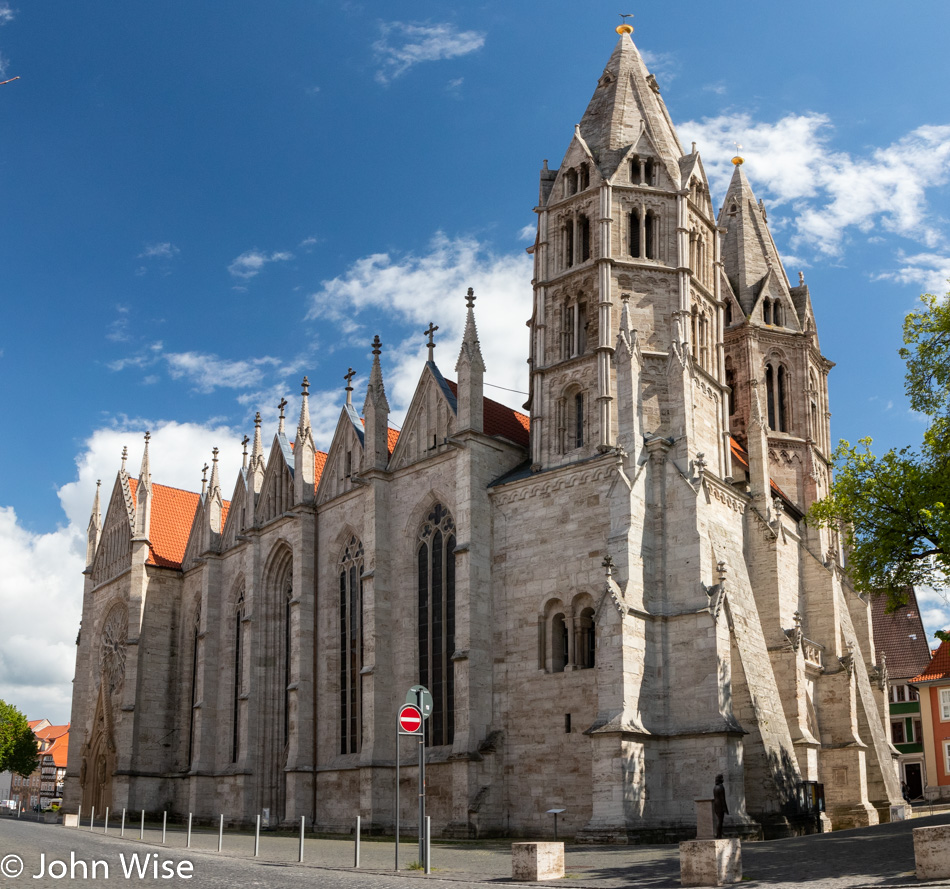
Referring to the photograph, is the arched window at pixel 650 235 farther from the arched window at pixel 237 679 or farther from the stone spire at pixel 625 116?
the arched window at pixel 237 679

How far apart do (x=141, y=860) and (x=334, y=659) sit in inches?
681

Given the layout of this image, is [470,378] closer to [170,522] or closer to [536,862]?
[536,862]

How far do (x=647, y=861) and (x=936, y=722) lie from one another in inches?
1432

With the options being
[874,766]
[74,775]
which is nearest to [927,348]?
[874,766]

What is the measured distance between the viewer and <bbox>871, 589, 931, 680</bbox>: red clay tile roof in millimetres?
54656

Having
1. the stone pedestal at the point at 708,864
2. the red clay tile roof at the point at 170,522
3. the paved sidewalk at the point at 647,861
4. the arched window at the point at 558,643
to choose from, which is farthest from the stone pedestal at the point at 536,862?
the red clay tile roof at the point at 170,522

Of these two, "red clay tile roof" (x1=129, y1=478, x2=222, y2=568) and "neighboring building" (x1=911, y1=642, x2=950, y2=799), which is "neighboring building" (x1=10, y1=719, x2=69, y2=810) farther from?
"neighboring building" (x1=911, y1=642, x2=950, y2=799)

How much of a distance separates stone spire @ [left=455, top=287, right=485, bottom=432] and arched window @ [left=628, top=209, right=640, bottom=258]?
17.0 feet

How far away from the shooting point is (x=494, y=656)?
28844 mm

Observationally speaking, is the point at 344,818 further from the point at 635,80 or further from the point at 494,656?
the point at 635,80

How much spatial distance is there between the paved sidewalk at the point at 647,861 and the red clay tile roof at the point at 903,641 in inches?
1383

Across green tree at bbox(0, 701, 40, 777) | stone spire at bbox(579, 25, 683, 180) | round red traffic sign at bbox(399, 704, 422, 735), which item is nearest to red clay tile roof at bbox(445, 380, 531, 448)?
stone spire at bbox(579, 25, 683, 180)

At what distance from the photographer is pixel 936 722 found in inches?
1914

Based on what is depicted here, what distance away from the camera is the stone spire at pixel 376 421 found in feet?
110
